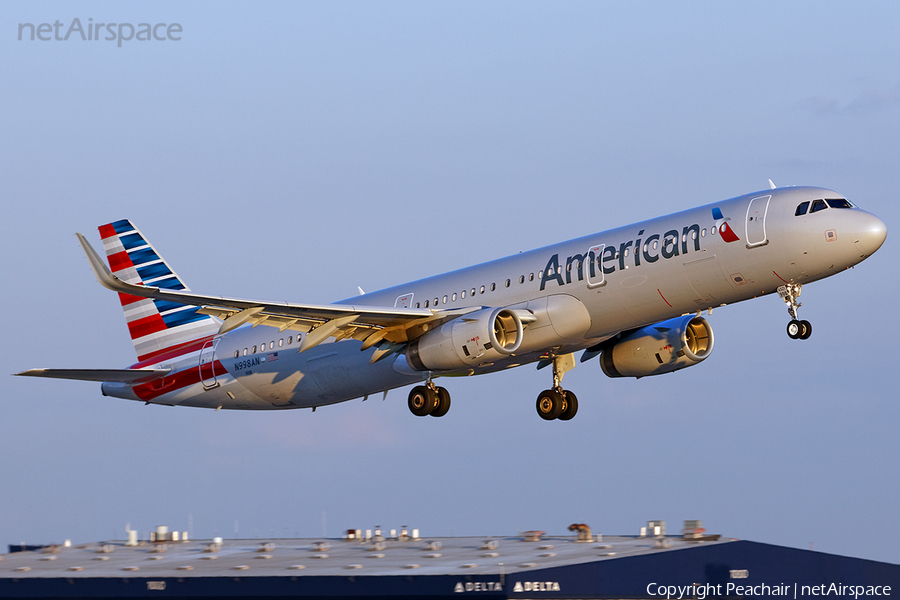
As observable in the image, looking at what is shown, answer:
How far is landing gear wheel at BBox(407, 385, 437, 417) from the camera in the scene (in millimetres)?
45438

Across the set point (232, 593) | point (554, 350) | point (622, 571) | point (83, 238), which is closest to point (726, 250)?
point (554, 350)

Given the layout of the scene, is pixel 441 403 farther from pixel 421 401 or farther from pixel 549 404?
pixel 549 404

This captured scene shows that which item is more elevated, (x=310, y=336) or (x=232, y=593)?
(x=310, y=336)

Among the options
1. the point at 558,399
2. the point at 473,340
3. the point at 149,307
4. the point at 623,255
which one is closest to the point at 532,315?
the point at 473,340

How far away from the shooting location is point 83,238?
36.3 meters

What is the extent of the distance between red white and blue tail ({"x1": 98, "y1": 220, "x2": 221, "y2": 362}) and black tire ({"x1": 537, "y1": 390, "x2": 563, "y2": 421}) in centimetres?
1510

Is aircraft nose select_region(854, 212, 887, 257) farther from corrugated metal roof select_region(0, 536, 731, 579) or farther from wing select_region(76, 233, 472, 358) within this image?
corrugated metal roof select_region(0, 536, 731, 579)

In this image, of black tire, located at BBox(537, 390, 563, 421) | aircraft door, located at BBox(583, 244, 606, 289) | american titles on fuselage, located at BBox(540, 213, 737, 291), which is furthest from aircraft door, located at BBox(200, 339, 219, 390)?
aircraft door, located at BBox(583, 244, 606, 289)

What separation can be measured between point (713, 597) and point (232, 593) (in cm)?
2388

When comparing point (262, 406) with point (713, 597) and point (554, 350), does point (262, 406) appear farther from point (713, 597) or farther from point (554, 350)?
point (713, 597)

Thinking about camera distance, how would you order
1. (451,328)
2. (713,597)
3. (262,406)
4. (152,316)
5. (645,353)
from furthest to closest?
(713,597)
(152,316)
(262,406)
(645,353)
(451,328)

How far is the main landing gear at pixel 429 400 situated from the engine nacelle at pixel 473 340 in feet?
12.1

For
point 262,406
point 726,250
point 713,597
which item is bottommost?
point 713,597

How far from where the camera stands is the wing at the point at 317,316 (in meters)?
37.0
